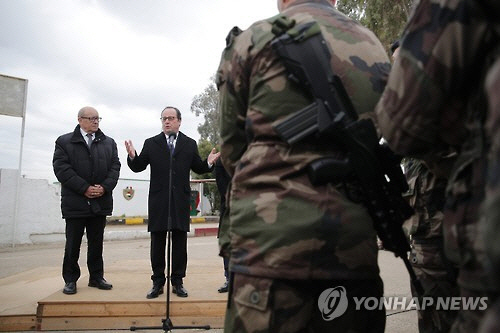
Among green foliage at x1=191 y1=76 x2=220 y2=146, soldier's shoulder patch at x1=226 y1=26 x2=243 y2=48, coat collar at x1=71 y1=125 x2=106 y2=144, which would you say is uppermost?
green foliage at x1=191 y1=76 x2=220 y2=146

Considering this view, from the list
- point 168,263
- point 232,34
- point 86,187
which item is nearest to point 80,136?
point 86,187

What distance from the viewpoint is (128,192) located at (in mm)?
15188

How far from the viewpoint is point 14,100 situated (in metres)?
Answer: 9.28

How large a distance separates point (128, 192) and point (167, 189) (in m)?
11.6

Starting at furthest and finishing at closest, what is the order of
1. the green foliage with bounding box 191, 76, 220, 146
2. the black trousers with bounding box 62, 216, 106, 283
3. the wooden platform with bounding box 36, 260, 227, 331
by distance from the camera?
the green foliage with bounding box 191, 76, 220, 146, the black trousers with bounding box 62, 216, 106, 283, the wooden platform with bounding box 36, 260, 227, 331

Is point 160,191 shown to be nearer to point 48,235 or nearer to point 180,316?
point 180,316

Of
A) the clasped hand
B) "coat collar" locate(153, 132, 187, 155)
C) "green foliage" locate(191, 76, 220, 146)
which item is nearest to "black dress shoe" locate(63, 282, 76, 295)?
the clasped hand

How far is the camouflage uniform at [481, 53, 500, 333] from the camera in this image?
2.31 feet

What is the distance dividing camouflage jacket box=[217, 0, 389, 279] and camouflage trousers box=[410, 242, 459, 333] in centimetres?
95

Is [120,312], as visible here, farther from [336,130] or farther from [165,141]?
[336,130]

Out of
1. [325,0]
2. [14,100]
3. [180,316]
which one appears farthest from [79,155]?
[14,100]

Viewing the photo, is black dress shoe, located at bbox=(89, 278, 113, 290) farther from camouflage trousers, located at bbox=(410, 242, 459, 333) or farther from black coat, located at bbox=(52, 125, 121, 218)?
camouflage trousers, located at bbox=(410, 242, 459, 333)

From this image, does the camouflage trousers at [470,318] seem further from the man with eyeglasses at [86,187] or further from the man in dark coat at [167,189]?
the man with eyeglasses at [86,187]

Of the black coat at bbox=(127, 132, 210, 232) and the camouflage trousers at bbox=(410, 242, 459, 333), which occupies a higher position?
the black coat at bbox=(127, 132, 210, 232)
